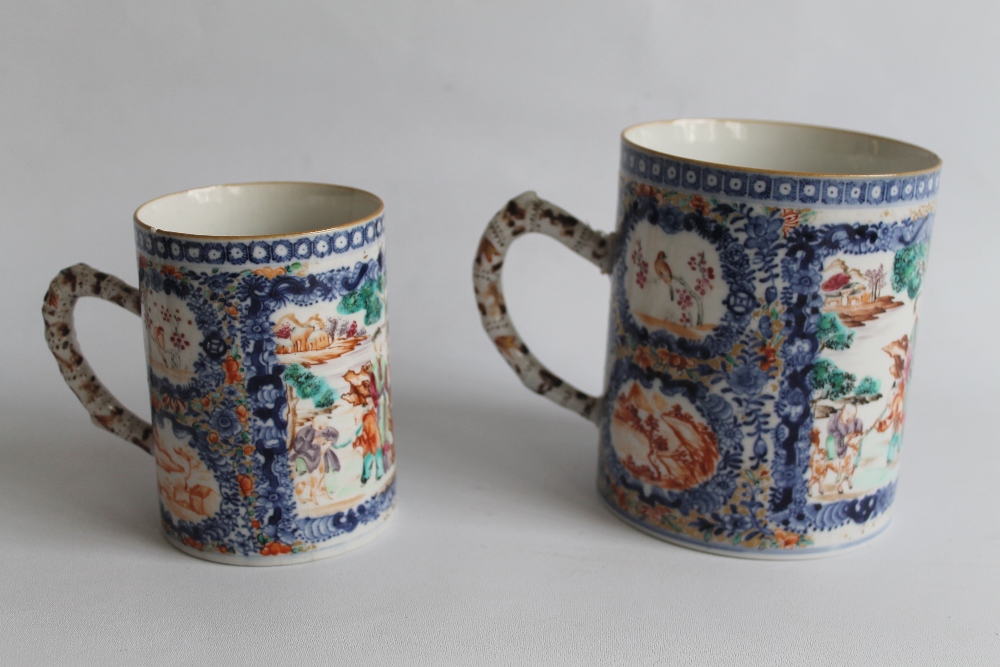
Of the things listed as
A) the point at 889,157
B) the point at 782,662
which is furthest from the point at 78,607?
the point at 889,157

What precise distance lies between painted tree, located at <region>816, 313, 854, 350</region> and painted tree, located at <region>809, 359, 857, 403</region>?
17 mm

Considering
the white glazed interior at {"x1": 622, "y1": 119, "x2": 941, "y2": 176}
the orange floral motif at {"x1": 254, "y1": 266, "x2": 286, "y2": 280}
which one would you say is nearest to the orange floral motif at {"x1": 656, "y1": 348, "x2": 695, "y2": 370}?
the white glazed interior at {"x1": 622, "y1": 119, "x2": 941, "y2": 176}

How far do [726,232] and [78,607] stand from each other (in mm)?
716

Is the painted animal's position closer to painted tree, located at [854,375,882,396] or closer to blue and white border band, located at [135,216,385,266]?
painted tree, located at [854,375,882,396]

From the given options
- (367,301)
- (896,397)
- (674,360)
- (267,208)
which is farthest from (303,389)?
(896,397)

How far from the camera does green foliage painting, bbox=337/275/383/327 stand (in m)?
1.15

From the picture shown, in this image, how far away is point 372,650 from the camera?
3.54ft

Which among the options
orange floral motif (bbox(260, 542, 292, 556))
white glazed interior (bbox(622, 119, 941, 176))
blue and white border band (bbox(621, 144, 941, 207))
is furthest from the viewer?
white glazed interior (bbox(622, 119, 941, 176))

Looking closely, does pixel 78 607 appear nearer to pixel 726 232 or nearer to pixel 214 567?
pixel 214 567

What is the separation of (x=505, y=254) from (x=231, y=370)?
0.34m

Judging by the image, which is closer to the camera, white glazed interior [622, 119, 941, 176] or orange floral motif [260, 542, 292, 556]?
orange floral motif [260, 542, 292, 556]

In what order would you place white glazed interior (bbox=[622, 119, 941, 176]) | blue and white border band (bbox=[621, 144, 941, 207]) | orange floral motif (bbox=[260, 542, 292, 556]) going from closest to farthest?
blue and white border band (bbox=[621, 144, 941, 207]), orange floral motif (bbox=[260, 542, 292, 556]), white glazed interior (bbox=[622, 119, 941, 176])

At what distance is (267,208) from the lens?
129cm

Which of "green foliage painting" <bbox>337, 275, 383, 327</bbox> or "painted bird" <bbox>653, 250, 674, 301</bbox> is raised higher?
"painted bird" <bbox>653, 250, 674, 301</bbox>
